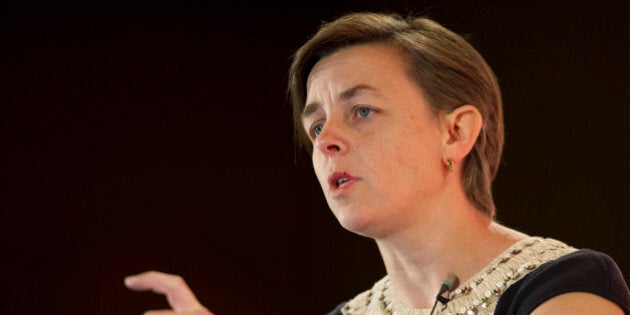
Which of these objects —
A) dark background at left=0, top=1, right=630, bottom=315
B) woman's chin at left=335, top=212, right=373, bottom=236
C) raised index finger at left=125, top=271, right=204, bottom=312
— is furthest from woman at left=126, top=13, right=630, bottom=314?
dark background at left=0, top=1, right=630, bottom=315

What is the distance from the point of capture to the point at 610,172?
2.79 metres

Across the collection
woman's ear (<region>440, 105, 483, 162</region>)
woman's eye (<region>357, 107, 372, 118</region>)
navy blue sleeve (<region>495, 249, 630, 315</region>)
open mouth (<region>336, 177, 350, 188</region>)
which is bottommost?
navy blue sleeve (<region>495, 249, 630, 315</region>)

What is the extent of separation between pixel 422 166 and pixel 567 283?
385mm

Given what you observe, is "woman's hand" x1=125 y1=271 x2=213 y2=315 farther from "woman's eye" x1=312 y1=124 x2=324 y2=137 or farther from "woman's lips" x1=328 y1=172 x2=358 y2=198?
"woman's eye" x1=312 y1=124 x2=324 y2=137

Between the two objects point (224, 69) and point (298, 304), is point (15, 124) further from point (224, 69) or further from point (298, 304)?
point (298, 304)

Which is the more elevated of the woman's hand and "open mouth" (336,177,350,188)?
"open mouth" (336,177,350,188)

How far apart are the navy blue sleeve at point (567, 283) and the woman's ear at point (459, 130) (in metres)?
0.32

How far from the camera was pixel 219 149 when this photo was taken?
3.82m

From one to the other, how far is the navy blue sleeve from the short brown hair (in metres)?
0.30

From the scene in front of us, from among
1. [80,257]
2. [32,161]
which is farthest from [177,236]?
[32,161]

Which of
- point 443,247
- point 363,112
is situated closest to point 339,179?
point 363,112

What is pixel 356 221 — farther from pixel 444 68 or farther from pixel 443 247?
pixel 444 68

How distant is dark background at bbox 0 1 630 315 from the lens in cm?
287

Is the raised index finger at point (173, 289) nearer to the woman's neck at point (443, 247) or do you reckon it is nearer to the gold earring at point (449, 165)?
the woman's neck at point (443, 247)
